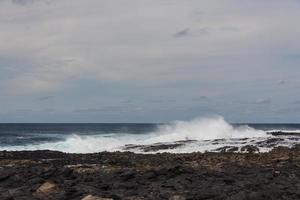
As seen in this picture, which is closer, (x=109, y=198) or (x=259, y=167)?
(x=109, y=198)

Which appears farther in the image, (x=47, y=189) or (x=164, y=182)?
(x=164, y=182)

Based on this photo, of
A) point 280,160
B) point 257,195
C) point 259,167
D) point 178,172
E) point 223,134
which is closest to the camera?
point 257,195

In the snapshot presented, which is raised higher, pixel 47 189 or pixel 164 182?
pixel 164 182

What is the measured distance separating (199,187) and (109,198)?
2.34 metres

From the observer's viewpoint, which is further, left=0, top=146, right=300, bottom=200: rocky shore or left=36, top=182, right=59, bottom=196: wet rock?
left=36, top=182, right=59, bottom=196: wet rock

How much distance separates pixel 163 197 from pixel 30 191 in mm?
3467

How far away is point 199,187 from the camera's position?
1364 cm

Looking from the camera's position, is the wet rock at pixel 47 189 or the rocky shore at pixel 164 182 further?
the wet rock at pixel 47 189

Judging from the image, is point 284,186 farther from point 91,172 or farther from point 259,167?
point 91,172

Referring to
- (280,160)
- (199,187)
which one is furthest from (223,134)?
(199,187)

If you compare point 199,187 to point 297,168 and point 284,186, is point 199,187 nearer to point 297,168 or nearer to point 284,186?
point 284,186

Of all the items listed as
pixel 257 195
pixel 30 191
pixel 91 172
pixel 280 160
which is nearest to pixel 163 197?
pixel 257 195

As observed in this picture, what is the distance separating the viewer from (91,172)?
1688cm

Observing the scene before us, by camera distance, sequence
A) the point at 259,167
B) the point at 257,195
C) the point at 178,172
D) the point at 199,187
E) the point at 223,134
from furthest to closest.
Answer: the point at 223,134, the point at 259,167, the point at 178,172, the point at 199,187, the point at 257,195
